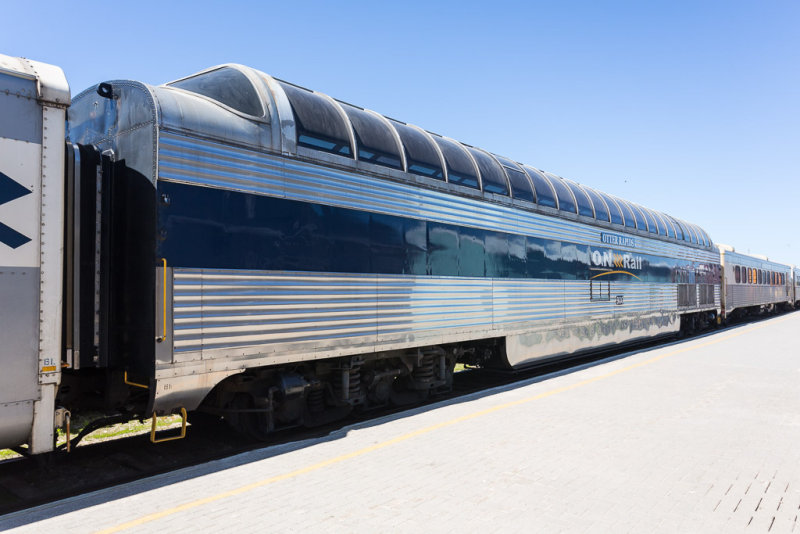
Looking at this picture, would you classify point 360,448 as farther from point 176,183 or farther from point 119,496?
point 176,183

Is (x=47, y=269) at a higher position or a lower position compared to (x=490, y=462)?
higher

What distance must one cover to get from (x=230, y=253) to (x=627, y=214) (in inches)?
451

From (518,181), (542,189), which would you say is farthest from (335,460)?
(542,189)

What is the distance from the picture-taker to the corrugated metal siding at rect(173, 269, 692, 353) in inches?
193

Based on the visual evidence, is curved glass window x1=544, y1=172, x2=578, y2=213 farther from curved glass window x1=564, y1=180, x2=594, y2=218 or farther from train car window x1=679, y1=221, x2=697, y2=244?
train car window x1=679, y1=221, x2=697, y2=244

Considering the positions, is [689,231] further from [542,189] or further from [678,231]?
[542,189]

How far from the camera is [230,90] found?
578 cm

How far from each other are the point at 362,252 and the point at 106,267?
2.77 metres

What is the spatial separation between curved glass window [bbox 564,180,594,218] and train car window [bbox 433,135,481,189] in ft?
13.0

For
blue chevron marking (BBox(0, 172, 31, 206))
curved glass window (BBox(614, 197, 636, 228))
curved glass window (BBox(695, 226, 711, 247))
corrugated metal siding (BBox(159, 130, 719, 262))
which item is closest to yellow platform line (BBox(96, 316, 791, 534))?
blue chevron marking (BBox(0, 172, 31, 206))

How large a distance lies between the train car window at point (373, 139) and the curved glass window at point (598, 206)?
6.69m

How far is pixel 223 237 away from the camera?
5.07 meters

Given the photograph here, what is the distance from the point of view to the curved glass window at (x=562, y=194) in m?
10.9

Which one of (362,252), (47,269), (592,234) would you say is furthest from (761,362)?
(47,269)
